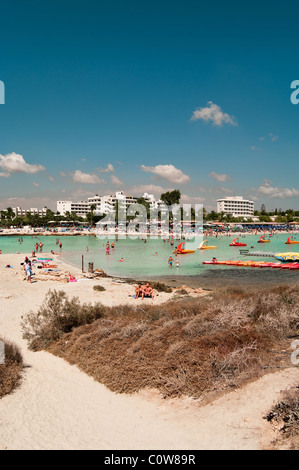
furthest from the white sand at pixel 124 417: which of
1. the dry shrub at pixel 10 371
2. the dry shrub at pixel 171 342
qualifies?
the dry shrub at pixel 171 342

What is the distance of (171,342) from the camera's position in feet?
27.2

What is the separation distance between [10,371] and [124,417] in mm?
3095

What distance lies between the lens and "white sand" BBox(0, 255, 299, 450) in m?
5.21

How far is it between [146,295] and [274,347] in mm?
11394

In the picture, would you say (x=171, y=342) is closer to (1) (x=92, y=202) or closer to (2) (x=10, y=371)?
(2) (x=10, y=371)

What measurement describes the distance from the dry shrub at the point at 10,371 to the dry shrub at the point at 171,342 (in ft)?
4.86

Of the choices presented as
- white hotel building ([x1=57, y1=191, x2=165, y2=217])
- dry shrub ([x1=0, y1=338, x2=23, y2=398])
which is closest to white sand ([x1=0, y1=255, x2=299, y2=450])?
dry shrub ([x1=0, y1=338, x2=23, y2=398])

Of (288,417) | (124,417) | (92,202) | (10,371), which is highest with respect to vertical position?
(92,202)

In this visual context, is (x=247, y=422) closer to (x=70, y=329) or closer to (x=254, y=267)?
(x=70, y=329)

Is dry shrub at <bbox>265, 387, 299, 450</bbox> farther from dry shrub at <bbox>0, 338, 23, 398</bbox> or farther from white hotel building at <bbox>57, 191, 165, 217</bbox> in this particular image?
white hotel building at <bbox>57, 191, 165, 217</bbox>

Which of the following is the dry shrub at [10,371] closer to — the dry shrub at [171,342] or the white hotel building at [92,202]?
the dry shrub at [171,342]

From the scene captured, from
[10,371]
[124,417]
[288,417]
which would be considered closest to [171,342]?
[124,417]

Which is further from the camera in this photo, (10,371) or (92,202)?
(92,202)

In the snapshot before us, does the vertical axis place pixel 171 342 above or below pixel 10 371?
above
